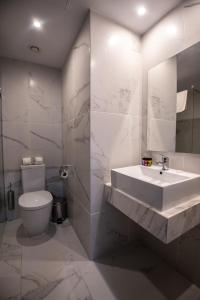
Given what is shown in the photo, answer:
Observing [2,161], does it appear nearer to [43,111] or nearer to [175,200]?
[43,111]

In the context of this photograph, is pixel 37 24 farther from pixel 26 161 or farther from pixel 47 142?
pixel 26 161

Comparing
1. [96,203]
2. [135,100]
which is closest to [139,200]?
[96,203]

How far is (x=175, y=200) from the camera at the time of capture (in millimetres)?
1062

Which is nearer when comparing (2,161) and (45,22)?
(45,22)

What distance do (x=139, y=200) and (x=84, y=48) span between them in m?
1.49

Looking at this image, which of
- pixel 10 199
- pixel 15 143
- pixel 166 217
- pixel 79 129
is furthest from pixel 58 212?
pixel 166 217

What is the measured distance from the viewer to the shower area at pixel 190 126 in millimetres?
1292

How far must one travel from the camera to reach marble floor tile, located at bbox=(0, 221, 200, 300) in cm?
123

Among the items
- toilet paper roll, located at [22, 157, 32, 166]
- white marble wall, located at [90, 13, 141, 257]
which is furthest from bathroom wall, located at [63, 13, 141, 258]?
toilet paper roll, located at [22, 157, 32, 166]

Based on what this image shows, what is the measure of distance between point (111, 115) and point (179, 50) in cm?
80

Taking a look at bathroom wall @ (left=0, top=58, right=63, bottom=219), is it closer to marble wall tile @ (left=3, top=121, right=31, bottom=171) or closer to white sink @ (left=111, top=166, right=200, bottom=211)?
marble wall tile @ (left=3, top=121, right=31, bottom=171)

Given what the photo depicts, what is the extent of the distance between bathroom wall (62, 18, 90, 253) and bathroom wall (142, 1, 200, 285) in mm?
680

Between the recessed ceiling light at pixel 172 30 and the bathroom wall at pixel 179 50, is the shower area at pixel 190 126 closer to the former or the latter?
the bathroom wall at pixel 179 50

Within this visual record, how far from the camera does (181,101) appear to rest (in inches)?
55.2
